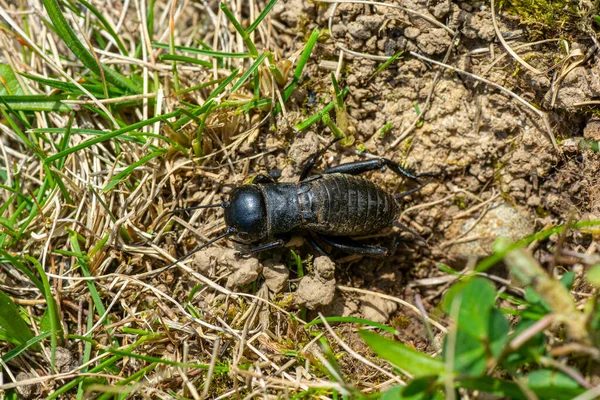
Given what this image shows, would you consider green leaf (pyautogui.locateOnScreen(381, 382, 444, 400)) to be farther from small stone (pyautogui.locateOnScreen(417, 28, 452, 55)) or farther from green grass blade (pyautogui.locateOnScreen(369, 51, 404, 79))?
small stone (pyautogui.locateOnScreen(417, 28, 452, 55))

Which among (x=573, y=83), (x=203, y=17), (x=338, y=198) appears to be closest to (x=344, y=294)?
(x=338, y=198)

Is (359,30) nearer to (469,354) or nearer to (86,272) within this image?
(469,354)

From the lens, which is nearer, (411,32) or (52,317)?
(52,317)

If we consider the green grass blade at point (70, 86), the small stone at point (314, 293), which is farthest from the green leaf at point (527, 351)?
the green grass blade at point (70, 86)

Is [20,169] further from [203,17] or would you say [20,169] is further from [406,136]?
[406,136]

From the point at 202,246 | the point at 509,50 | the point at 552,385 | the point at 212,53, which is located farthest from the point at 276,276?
the point at 509,50

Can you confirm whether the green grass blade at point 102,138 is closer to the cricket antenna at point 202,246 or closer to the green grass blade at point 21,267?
the green grass blade at point 21,267

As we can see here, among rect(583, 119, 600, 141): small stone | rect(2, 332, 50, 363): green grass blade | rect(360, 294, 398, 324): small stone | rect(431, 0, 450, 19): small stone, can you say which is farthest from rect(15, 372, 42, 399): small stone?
rect(583, 119, 600, 141): small stone
